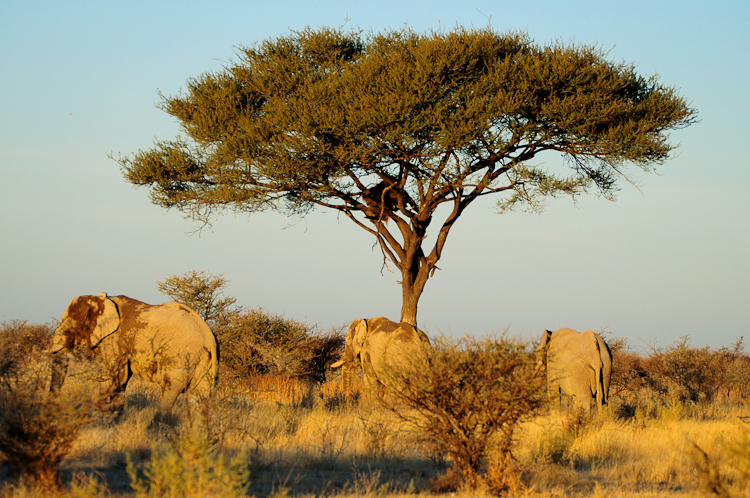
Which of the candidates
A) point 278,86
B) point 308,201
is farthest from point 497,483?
point 278,86

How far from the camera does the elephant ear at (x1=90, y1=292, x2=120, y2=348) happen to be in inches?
427

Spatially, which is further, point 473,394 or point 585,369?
point 585,369

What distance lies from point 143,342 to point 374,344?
5.51 metres

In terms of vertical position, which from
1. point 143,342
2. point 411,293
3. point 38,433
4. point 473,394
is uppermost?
point 411,293

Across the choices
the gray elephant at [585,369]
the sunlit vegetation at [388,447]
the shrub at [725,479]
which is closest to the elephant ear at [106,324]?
the sunlit vegetation at [388,447]

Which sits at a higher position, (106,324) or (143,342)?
(106,324)

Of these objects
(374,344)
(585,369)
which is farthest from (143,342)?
(585,369)

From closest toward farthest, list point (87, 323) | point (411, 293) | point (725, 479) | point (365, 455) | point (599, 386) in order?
point (725, 479) < point (365, 455) < point (87, 323) < point (599, 386) < point (411, 293)

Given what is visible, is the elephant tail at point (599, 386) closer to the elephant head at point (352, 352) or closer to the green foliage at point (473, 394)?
the elephant head at point (352, 352)

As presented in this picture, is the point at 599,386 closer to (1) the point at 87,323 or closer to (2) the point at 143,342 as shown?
(2) the point at 143,342

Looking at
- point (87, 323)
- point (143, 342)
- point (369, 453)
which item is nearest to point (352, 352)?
point (143, 342)

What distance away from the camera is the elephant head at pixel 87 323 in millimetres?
10859

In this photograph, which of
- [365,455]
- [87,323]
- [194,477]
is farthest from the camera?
[87,323]

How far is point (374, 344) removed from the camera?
48.3ft
